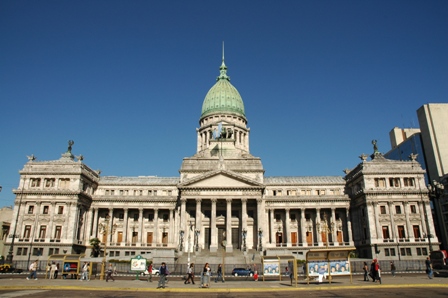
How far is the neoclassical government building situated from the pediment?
0.63ft

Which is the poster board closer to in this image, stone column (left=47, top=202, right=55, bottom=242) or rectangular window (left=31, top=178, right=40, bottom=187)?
Result: stone column (left=47, top=202, right=55, bottom=242)

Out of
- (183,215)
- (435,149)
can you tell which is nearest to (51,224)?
(183,215)

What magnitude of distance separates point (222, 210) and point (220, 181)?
23.2ft

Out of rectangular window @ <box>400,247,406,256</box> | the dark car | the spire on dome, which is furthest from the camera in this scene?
the spire on dome

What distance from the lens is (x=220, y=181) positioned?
68.3 metres

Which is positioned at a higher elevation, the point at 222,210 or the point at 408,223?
the point at 222,210

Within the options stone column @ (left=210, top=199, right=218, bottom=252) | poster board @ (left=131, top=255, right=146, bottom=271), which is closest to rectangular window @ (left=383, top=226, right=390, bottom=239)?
stone column @ (left=210, top=199, right=218, bottom=252)

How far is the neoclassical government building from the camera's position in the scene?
218 ft

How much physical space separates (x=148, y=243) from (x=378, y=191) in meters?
48.0

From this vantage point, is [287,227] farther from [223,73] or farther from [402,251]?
[223,73]

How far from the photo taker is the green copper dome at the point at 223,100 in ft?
320

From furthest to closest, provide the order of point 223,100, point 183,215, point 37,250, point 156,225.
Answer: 1. point 223,100
2. point 156,225
3. point 183,215
4. point 37,250

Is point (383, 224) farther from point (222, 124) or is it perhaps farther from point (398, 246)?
point (222, 124)

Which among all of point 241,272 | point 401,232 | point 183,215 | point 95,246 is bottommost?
point 241,272
